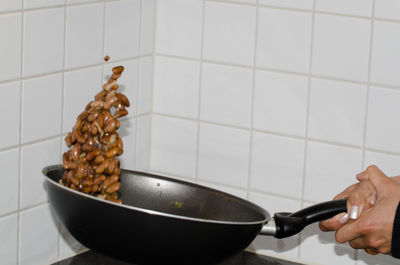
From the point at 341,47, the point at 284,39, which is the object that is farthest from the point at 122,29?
the point at 341,47

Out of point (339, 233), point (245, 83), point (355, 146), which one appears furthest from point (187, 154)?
point (339, 233)

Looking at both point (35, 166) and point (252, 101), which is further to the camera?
point (252, 101)

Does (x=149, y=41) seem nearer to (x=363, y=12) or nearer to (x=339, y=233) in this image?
(x=363, y=12)

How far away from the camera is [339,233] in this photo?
1.36 m

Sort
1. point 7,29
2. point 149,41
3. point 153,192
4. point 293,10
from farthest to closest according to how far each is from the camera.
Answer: point 149,41, point 293,10, point 153,192, point 7,29

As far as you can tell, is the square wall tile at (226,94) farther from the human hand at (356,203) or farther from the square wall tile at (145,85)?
the human hand at (356,203)

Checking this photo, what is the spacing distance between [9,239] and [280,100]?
1.96 feet

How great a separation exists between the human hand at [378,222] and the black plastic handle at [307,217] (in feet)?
0.14

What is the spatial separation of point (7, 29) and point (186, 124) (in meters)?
0.52

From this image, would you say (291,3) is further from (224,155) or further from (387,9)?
(224,155)

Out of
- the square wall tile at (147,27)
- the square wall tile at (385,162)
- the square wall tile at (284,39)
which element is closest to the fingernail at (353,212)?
the square wall tile at (385,162)

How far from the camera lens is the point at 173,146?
69.6 inches

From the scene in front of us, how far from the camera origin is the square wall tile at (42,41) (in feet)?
4.55

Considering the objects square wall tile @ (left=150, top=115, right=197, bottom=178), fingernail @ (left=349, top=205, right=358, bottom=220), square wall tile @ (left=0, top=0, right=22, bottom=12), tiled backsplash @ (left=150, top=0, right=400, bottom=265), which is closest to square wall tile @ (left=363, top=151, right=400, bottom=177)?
tiled backsplash @ (left=150, top=0, right=400, bottom=265)
